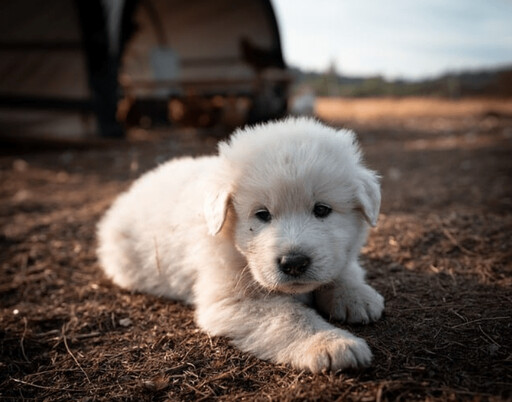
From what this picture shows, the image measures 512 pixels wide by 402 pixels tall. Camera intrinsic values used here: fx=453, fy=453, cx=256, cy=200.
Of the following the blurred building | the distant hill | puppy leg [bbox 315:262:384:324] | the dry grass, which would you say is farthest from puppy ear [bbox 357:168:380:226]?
the distant hill

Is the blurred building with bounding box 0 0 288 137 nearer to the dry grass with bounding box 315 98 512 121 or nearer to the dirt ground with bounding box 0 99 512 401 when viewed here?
the dry grass with bounding box 315 98 512 121

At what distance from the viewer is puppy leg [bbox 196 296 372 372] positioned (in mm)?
2443

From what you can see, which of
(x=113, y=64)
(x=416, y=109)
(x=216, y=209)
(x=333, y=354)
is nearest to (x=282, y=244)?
(x=216, y=209)

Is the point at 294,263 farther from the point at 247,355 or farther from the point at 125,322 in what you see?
the point at 125,322

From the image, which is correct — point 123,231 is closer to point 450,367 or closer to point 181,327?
point 181,327

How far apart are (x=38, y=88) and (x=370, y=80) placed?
71.5 ft

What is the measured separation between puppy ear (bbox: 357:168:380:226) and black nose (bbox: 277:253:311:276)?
1.85ft

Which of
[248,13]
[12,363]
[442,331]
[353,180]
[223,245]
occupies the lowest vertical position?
[12,363]

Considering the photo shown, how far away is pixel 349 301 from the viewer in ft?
9.96

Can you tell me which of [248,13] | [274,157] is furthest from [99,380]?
[248,13]

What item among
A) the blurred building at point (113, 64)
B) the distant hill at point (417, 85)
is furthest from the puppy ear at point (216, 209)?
the distant hill at point (417, 85)

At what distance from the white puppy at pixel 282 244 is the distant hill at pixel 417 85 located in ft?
64.9

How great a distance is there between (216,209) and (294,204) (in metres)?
0.50

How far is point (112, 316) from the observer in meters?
3.54
